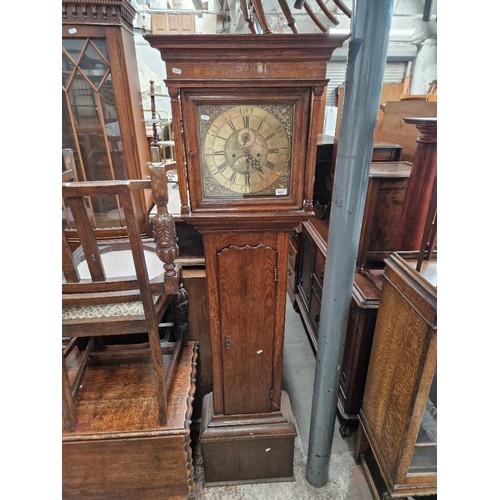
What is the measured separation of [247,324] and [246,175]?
573mm

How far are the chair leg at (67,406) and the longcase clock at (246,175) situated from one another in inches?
21.0

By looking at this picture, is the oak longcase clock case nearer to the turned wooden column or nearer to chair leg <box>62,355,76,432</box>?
chair leg <box>62,355,76,432</box>

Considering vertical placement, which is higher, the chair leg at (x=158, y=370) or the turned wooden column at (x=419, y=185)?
the turned wooden column at (x=419, y=185)

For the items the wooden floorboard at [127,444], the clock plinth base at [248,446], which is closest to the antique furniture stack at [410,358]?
the clock plinth base at [248,446]

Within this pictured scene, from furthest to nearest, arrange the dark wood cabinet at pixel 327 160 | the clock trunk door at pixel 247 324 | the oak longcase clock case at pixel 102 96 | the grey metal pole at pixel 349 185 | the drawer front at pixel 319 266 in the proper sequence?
the drawer front at pixel 319 266
the dark wood cabinet at pixel 327 160
the oak longcase clock case at pixel 102 96
the clock trunk door at pixel 247 324
the grey metal pole at pixel 349 185

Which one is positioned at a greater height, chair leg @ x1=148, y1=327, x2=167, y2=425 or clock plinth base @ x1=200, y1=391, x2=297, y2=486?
chair leg @ x1=148, y1=327, x2=167, y2=425

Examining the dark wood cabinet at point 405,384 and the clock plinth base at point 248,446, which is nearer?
the dark wood cabinet at point 405,384

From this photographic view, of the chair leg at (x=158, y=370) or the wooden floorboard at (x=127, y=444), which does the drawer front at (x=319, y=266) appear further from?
the chair leg at (x=158, y=370)

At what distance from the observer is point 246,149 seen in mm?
980

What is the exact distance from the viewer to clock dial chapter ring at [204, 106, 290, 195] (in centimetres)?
95

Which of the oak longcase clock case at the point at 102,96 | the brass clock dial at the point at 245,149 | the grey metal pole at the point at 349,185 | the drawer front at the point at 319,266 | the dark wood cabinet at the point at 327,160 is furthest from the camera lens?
the drawer front at the point at 319,266

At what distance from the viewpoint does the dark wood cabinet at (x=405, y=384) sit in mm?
1031

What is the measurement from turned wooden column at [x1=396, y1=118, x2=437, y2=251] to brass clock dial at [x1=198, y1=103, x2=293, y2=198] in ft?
2.02

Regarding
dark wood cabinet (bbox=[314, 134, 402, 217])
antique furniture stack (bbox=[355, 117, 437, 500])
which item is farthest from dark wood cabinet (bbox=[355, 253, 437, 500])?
dark wood cabinet (bbox=[314, 134, 402, 217])
